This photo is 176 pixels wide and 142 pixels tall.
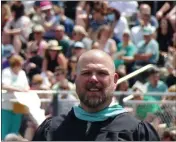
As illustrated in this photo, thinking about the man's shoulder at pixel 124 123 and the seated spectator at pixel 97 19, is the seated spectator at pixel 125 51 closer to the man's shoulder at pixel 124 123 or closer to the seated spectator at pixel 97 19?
the seated spectator at pixel 97 19

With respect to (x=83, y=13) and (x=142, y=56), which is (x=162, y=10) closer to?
(x=83, y=13)

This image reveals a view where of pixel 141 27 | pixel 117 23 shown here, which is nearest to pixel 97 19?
pixel 117 23

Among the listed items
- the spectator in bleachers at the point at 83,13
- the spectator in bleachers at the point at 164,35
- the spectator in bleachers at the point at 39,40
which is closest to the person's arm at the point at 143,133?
the spectator in bleachers at the point at 39,40

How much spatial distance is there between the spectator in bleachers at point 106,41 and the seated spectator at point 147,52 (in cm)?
34

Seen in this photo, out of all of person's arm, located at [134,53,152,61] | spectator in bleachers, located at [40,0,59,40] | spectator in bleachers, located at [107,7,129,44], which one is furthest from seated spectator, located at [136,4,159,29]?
spectator in bleachers, located at [40,0,59,40]

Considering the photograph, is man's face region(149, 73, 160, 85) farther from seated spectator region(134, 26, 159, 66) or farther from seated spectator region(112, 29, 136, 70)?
seated spectator region(112, 29, 136, 70)

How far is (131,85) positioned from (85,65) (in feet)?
20.2

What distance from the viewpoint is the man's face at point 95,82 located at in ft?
13.1

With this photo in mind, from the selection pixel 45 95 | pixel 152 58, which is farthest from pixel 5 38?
pixel 45 95

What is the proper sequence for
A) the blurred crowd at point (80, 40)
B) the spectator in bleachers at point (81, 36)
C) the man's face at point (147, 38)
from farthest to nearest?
the spectator in bleachers at point (81, 36)
the man's face at point (147, 38)
the blurred crowd at point (80, 40)

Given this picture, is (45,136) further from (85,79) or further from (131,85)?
(131,85)

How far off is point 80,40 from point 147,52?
1027mm

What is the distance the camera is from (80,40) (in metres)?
11.5

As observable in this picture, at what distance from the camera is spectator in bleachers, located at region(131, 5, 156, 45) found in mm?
11734
